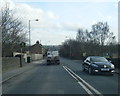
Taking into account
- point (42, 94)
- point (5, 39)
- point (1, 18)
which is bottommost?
point (42, 94)

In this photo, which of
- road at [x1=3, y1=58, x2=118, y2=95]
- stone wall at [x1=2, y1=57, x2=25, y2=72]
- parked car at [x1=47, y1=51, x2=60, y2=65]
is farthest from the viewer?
parked car at [x1=47, y1=51, x2=60, y2=65]

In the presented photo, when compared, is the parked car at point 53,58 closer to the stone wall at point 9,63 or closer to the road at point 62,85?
the stone wall at point 9,63

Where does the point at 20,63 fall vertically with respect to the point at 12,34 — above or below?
below

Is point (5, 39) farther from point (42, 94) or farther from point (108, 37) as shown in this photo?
point (108, 37)

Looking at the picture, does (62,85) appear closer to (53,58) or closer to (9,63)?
(9,63)

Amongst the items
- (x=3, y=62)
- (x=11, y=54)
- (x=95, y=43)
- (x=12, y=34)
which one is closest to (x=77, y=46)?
(x=95, y=43)

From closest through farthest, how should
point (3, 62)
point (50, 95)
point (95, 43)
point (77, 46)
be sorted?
point (50, 95) → point (3, 62) → point (95, 43) → point (77, 46)

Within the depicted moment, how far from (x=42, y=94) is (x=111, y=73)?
1173 centimetres

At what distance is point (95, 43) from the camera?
7312 cm

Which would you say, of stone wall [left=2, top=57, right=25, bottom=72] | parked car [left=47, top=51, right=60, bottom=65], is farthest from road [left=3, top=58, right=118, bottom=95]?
parked car [left=47, top=51, right=60, bottom=65]

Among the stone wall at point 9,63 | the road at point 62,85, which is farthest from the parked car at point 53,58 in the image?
the road at point 62,85

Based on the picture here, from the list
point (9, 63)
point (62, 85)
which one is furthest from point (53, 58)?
point (62, 85)

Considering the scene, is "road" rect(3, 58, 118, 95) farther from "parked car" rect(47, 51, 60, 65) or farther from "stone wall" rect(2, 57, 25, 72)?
"parked car" rect(47, 51, 60, 65)

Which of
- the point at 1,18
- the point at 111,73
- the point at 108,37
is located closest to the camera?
the point at 111,73
